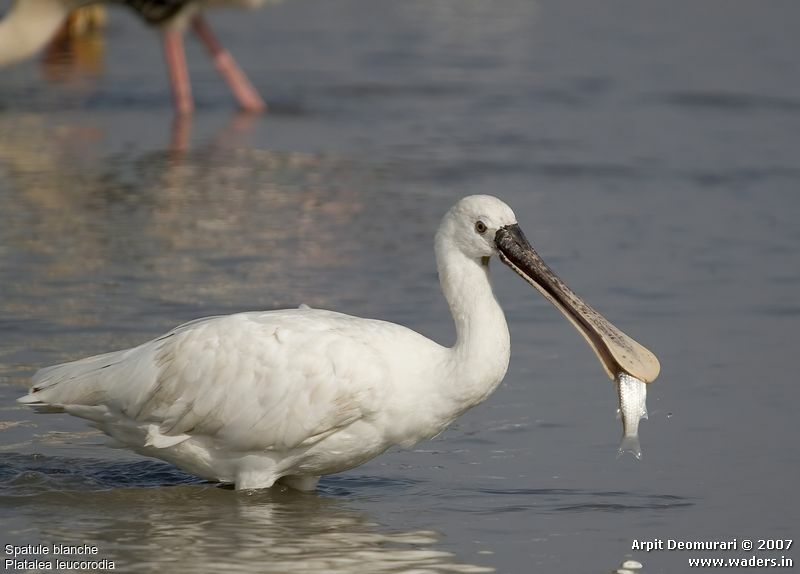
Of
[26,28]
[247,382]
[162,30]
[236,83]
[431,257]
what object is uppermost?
[247,382]

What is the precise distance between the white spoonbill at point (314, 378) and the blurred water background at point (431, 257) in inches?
11.4

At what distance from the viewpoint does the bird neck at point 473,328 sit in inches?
289

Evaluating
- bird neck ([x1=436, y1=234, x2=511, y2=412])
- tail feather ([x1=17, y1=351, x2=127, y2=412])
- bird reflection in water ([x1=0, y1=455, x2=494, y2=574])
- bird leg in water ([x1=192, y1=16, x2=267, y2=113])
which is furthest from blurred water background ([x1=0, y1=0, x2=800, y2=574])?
bird neck ([x1=436, y1=234, x2=511, y2=412])

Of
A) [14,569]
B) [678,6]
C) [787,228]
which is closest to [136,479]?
[14,569]

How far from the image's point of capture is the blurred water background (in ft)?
24.0

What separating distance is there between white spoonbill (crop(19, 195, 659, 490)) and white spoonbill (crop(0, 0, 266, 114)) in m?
11.2

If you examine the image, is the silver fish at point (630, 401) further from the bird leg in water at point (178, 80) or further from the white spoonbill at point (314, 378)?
the bird leg in water at point (178, 80)

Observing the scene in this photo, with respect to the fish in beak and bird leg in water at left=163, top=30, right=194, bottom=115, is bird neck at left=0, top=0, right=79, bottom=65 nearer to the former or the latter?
bird leg in water at left=163, top=30, right=194, bottom=115

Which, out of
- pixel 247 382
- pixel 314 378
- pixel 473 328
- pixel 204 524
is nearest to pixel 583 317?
pixel 473 328

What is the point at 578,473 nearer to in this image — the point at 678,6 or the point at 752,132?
the point at 752,132

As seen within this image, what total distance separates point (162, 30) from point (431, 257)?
25.8 feet

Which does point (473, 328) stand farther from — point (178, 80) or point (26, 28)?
point (26, 28)

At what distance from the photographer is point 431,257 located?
1228 cm

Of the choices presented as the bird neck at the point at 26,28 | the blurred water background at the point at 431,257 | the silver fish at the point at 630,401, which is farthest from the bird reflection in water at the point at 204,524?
the bird neck at the point at 26,28
